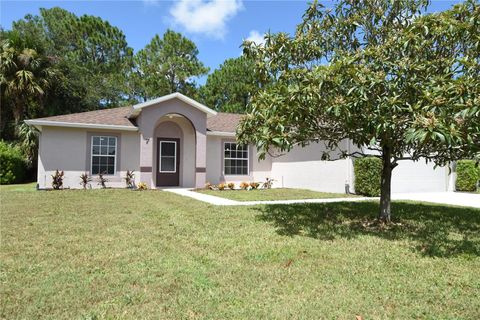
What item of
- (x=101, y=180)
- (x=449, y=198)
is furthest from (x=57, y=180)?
(x=449, y=198)

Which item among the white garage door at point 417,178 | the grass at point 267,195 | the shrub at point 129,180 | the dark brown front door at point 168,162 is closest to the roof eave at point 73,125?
the dark brown front door at point 168,162

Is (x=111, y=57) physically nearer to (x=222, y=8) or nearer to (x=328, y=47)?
(x=222, y=8)

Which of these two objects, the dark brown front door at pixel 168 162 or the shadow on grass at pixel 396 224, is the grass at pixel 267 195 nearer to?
the shadow on grass at pixel 396 224

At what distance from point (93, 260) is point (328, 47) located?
7056mm

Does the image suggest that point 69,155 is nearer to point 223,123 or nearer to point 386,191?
point 223,123

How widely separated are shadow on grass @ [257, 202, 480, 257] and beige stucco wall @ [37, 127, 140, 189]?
29.9 feet

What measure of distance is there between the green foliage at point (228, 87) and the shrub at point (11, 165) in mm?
18015

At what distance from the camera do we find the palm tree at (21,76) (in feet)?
71.0

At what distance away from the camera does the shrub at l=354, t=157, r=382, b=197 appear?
1484 cm

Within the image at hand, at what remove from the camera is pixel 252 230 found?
766cm

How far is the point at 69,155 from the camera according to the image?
16.0 m

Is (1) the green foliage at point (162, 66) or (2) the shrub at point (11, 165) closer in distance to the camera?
(2) the shrub at point (11, 165)

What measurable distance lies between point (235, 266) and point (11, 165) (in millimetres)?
19532

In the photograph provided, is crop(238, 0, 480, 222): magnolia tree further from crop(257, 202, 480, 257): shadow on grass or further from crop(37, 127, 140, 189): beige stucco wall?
crop(37, 127, 140, 189): beige stucco wall
